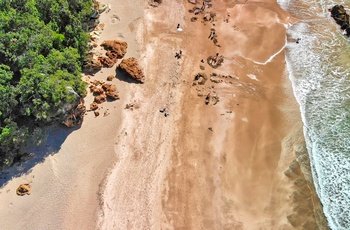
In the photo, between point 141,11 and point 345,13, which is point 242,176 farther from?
point 345,13

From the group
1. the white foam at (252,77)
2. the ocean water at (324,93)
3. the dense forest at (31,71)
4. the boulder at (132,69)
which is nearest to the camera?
the dense forest at (31,71)

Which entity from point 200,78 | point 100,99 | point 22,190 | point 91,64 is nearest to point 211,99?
point 200,78

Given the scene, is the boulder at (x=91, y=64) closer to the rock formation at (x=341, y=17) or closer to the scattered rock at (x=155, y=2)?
the scattered rock at (x=155, y=2)

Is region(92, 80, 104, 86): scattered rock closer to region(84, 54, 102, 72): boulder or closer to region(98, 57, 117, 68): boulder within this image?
region(84, 54, 102, 72): boulder

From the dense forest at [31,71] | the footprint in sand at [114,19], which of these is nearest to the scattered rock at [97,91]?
the dense forest at [31,71]

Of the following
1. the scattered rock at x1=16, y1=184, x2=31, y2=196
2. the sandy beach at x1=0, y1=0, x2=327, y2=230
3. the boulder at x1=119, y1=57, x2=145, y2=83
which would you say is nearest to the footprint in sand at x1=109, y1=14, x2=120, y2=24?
the sandy beach at x1=0, y1=0, x2=327, y2=230

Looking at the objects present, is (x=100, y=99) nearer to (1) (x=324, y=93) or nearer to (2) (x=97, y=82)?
(2) (x=97, y=82)
